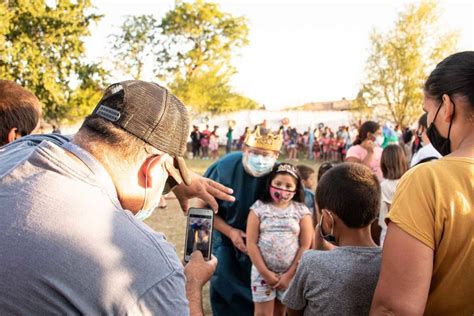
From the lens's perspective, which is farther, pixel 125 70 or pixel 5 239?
pixel 125 70

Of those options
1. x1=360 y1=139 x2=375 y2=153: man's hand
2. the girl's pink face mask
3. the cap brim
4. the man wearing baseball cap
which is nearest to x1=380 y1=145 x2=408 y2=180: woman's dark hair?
x1=360 y1=139 x2=375 y2=153: man's hand

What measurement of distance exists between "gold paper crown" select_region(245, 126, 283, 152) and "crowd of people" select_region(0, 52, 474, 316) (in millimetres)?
923

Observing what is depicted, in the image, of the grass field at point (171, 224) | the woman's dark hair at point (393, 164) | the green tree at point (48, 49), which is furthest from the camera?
the green tree at point (48, 49)

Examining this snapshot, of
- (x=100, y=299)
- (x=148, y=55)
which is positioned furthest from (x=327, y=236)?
(x=148, y=55)

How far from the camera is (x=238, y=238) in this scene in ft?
10.8

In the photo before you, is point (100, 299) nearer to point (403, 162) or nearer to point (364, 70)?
point (403, 162)

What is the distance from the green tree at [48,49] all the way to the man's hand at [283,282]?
34.2 feet

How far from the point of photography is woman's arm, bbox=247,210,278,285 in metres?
3.21

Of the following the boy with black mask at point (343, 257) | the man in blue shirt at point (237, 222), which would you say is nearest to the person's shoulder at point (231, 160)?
the man in blue shirt at point (237, 222)

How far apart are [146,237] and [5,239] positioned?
347 mm

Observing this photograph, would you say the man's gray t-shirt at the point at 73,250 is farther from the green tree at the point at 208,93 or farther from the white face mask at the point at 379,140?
the green tree at the point at 208,93

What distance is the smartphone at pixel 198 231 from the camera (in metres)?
2.39

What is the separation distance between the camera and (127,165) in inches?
54.8

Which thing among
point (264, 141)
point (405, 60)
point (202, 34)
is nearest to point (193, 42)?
point (202, 34)
